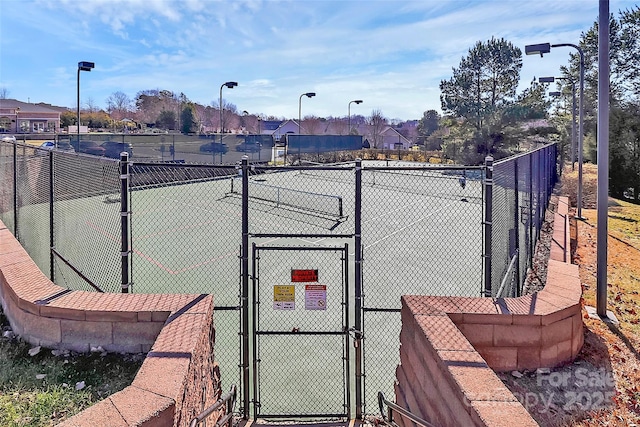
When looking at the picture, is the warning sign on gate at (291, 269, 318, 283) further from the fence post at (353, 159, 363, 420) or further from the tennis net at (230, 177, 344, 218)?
the tennis net at (230, 177, 344, 218)

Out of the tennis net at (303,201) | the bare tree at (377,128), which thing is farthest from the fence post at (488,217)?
the bare tree at (377,128)

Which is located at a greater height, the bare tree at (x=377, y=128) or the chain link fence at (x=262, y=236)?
the bare tree at (x=377, y=128)

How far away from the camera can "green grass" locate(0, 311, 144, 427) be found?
9.63ft

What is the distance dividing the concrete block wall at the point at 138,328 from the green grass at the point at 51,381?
0.43 ft

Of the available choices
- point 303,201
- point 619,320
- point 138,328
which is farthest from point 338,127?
point 138,328

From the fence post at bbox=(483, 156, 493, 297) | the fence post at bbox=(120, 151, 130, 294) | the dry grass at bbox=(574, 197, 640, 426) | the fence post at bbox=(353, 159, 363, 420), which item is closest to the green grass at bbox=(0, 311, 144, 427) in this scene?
the fence post at bbox=(120, 151, 130, 294)

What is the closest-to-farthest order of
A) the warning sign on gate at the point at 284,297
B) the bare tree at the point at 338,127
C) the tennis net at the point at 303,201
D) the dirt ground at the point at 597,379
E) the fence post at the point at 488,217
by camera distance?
1. the dirt ground at the point at 597,379
2. the fence post at the point at 488,217
3. the warning sign on gate at the point at 284,297
4. the tennis net at the point at 303,201
5. the bare tree at the point at 338,127

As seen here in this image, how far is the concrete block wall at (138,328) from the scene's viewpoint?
2.90 metres

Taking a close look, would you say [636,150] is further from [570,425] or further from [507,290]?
[570,425]

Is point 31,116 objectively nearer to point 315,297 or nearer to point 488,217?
point 315,297

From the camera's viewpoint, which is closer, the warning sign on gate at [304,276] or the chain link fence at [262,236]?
the warning sign on gate at [304,276]

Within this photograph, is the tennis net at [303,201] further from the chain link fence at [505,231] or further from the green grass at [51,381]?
the green grass at [51,381]

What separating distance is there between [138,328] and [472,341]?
9.19ft

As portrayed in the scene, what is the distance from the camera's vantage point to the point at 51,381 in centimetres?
328
